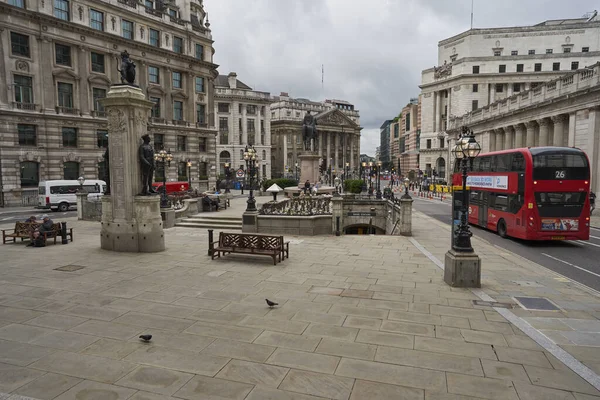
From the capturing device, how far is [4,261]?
13.2m

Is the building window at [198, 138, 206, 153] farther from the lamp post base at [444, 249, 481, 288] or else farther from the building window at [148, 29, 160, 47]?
the lamp post base at [444, 249, 481, 288]

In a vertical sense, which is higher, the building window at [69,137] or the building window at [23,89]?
the building window at [23,89]

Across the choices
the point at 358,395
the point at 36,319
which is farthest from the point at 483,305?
the point at 36,319

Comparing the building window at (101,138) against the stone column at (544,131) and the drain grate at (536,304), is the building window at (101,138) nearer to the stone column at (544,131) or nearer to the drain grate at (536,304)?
the drain grate at (536,304)

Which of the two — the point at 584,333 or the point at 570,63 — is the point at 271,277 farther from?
the point at 570,63

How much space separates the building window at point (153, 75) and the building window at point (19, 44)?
44.2ft

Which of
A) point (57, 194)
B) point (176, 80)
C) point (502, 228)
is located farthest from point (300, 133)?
point (502, 228)

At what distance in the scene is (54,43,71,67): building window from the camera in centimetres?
4025

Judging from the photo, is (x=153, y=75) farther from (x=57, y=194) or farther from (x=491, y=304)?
(x=491, y=304)

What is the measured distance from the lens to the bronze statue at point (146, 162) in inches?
569

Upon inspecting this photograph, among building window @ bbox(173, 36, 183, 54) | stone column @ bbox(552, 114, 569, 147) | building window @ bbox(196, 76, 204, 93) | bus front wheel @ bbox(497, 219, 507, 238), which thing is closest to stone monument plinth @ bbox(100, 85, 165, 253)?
bus front wheel @ bbox(497, 219, 507, 238)

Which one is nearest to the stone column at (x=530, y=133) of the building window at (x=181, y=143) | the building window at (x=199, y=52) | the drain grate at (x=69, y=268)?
the building window at (x=181, y=143)

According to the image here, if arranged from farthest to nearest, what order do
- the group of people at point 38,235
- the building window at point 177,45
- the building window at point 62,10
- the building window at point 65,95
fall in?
the building window at point 177,45, the building window at point 65,95, the building window at point 62,10, the group of people at point 38,235

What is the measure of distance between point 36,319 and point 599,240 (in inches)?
951
